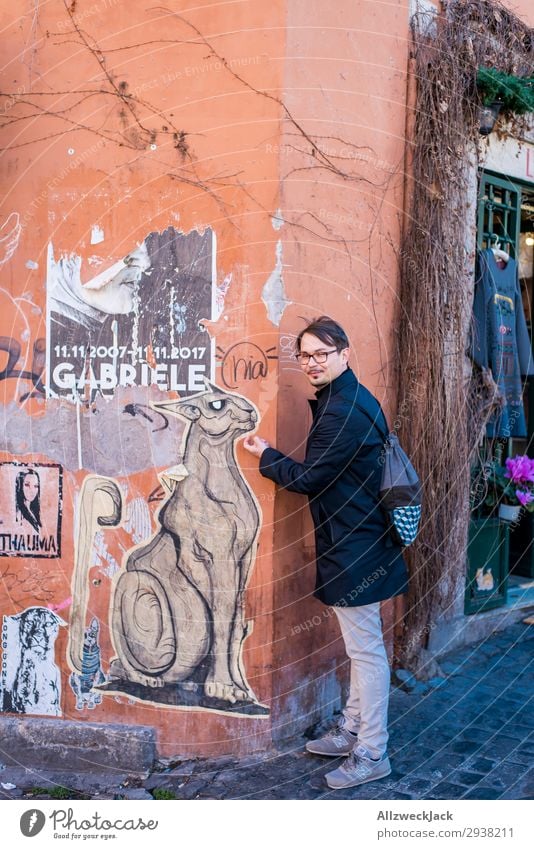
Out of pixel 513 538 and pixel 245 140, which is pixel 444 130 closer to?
pixel 245 140

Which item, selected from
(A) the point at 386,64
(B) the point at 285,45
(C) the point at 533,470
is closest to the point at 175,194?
(B) the point at 285,45

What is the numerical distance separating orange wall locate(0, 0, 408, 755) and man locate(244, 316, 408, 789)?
1.07ft

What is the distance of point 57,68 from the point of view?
12.4 feet

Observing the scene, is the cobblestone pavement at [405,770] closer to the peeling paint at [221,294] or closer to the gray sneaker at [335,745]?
the gray sneaker at [335,745]

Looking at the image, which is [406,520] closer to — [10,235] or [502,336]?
[502,336]

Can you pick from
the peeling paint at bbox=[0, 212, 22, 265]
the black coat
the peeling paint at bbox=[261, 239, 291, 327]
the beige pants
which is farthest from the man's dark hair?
the peeling paint at bbox=[0, 212, 22, 265]

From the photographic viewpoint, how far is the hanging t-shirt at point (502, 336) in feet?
16.0

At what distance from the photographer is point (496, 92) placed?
4711mm

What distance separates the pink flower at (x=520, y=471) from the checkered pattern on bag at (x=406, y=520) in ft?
6.26

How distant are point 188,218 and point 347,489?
1457 mm

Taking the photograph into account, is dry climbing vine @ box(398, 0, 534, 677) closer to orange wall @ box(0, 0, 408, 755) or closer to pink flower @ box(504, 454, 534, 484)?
pink flower @ box(504, 454, 534, 484)

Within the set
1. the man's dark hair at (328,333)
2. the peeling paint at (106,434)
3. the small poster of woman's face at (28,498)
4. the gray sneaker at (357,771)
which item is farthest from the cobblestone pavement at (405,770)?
the man's dark hair at (328,333)

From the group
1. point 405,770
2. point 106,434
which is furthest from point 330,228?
point 405,770

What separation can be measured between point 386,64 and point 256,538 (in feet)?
8.44
